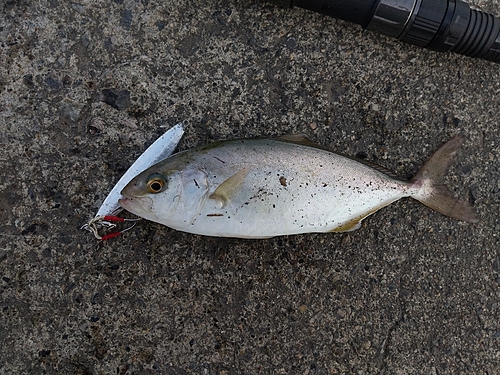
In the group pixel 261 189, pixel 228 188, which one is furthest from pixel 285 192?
pixel 228 188

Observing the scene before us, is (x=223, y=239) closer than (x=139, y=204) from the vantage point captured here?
No

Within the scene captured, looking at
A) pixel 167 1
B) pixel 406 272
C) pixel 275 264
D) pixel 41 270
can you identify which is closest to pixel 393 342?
pixel 406 272

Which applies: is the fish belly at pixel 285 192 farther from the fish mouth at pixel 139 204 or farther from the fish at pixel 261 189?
the fish mouth at pixel 139 204

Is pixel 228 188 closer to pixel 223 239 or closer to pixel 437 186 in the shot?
pixel 223 239

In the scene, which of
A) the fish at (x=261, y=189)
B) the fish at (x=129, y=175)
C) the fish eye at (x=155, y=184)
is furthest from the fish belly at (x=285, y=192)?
the fish at (x=129, y=175)

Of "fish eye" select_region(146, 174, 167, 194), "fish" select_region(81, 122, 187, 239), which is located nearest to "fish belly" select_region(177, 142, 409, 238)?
"fish eye" select_region(146, 174, 167, 194)

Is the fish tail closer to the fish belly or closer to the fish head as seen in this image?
the fish belly

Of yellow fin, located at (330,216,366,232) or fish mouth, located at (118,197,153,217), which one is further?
yellow fin, located at (330,216,366,232)
